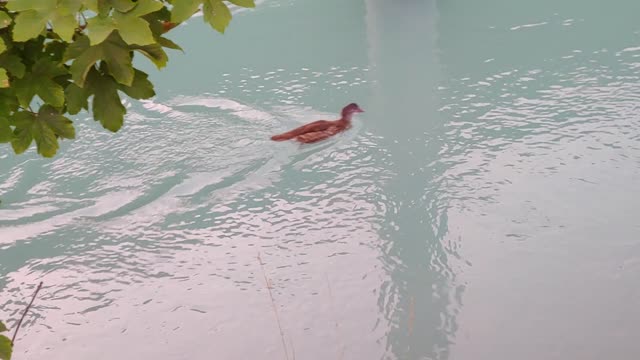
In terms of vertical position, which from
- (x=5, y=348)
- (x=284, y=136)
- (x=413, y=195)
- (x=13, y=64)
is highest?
(x=13, y=64)

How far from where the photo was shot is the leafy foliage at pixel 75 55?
2.01 metres

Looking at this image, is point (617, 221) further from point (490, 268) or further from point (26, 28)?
point (26, 28)

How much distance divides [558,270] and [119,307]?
90.3 inches

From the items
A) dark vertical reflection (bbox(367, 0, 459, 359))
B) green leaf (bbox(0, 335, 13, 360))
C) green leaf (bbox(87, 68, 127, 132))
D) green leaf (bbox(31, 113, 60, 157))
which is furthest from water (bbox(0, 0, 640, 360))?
green leaf (bbox(87, 68, 127, 132))

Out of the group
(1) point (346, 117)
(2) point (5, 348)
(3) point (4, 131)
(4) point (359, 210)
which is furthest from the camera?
(1) point (346, 117)

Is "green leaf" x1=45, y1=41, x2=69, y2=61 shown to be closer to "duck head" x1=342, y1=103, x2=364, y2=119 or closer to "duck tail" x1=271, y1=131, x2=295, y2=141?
"duck tail" x1=271, y1=131, x2=295, y2=141

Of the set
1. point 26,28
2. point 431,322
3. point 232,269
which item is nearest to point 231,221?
point 232,269

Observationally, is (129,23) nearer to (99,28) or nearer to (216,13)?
(99,28)

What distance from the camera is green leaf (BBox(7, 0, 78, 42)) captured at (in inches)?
78.6

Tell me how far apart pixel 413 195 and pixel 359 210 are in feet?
1.25

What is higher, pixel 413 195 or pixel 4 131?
pixel 4 131

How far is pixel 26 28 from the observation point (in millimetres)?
2047

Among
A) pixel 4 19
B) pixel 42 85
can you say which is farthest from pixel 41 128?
pixel 4 19

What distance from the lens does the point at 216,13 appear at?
2.11m
